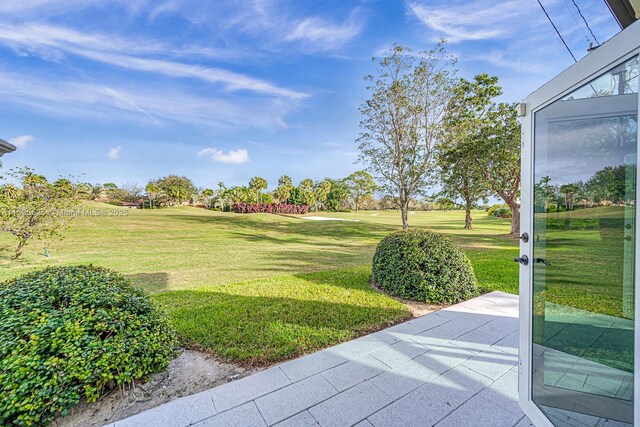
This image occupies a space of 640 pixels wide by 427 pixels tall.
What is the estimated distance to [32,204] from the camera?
651 cm

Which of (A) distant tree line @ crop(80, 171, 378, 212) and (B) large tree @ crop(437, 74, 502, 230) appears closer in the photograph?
(B) large tree @ crop(437, 74, 502, 230)

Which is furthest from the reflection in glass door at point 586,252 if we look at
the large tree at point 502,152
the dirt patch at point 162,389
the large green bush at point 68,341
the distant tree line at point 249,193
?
the distant tree line at point 249,193

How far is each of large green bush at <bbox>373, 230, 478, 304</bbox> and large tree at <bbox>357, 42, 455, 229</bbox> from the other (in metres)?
7.34

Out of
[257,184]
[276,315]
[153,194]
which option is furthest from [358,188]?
[276,315]

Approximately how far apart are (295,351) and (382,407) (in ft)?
2.98

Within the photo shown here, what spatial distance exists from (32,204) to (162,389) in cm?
797

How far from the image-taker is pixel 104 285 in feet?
6.33

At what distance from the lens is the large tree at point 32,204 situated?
6250 mm

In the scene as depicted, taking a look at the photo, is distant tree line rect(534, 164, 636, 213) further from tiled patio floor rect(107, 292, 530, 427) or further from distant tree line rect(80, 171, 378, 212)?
distant tree line rect(80, 171, 378, 212)

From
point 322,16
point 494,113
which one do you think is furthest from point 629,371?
point 494,113

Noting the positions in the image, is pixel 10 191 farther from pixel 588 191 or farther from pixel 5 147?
pixel 588 191

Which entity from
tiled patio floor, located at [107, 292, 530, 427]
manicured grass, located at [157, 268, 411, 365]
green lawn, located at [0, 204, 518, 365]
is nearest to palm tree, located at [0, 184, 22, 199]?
green lawn, located at [0, 204, 518, 365]

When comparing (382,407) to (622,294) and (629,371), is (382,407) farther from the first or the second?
(622,294)

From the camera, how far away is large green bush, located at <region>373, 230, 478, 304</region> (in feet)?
11.7
